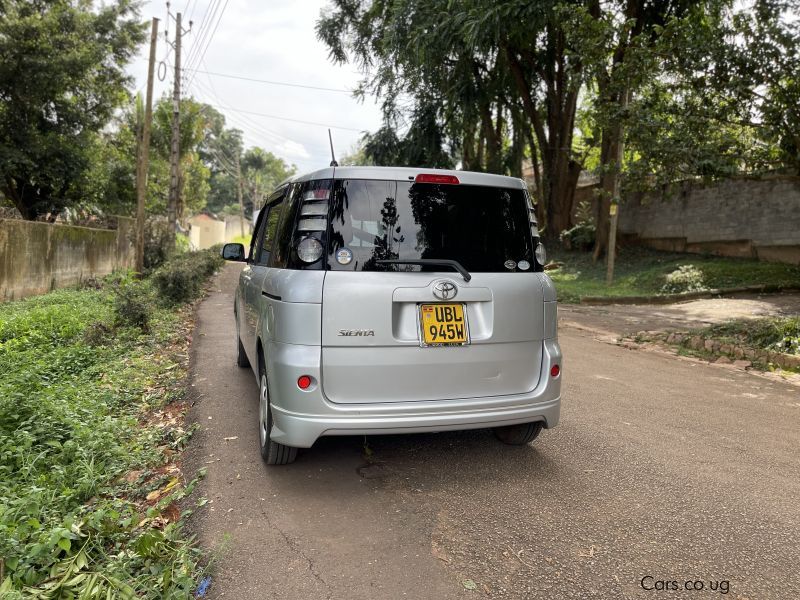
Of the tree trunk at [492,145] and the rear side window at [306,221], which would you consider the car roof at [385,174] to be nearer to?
the rear side window at [306,221]

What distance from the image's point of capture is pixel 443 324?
315cm

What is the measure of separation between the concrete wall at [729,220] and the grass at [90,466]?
440 inches

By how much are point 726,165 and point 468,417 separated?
7.33 metres

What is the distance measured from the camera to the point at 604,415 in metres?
4.73

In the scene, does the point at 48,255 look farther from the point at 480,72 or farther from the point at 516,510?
the point at 480,72

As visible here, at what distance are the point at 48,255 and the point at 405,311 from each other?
422 inches

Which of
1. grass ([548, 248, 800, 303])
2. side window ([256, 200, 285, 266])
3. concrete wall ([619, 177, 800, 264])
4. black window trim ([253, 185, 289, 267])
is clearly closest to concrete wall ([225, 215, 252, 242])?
grass ([548, 248, 800, 303])

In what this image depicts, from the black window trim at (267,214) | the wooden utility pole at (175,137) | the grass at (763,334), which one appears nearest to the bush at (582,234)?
the grass at (763,334)

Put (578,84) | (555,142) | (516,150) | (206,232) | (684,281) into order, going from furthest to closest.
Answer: (206,232) < (516,150) < (555,142) < (684,281) < (578,84)

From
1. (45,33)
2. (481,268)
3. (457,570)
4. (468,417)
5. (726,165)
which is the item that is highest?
(45,33)

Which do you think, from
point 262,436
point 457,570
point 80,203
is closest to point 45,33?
point 80,203

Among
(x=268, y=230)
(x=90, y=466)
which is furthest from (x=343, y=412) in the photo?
(x=268, y=230)

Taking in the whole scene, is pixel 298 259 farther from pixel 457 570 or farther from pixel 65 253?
pixel 65 253

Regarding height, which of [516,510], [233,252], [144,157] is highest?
[144,157]
